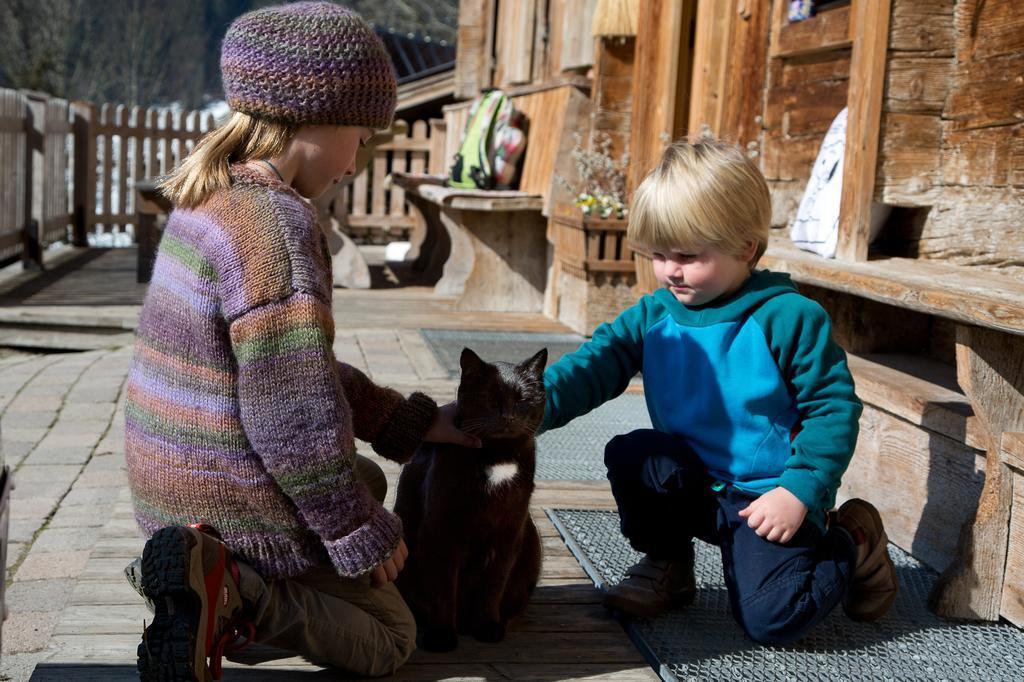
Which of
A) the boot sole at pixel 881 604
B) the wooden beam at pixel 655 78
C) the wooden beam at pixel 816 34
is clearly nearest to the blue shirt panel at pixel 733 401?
the boot sole at pixel 881 604

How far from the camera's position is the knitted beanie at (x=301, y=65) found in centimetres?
224

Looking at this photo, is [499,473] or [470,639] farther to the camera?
[470,639]

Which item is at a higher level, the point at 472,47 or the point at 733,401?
the point at 472,47

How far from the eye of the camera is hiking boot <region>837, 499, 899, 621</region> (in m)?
2.77

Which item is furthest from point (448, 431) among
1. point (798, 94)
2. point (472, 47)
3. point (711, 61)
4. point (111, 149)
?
point (111, 149)

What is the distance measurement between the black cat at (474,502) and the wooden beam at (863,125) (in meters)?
1.74

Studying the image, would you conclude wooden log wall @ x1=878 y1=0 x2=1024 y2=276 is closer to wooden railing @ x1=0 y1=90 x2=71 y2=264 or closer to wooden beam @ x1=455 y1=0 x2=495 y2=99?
wooden beam @ x1=455 y1=0 x2=495 y2=99

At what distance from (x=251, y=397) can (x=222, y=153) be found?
1.70ft

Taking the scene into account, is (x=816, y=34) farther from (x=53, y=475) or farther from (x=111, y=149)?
(x=111, y=149)

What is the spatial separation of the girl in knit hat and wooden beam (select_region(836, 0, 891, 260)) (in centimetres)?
193

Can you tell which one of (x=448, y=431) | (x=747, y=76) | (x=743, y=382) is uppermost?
(x=747, y=76)

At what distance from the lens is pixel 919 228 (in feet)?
13.2

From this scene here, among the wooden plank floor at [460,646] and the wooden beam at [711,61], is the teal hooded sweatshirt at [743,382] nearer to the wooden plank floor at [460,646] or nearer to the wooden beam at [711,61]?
the wooden plank floor at [460,646]

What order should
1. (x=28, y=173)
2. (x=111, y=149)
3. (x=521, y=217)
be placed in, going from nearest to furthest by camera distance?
1. (x=521, y=217)
2. (x=28, y=173)
3. (x=111, y=149)
